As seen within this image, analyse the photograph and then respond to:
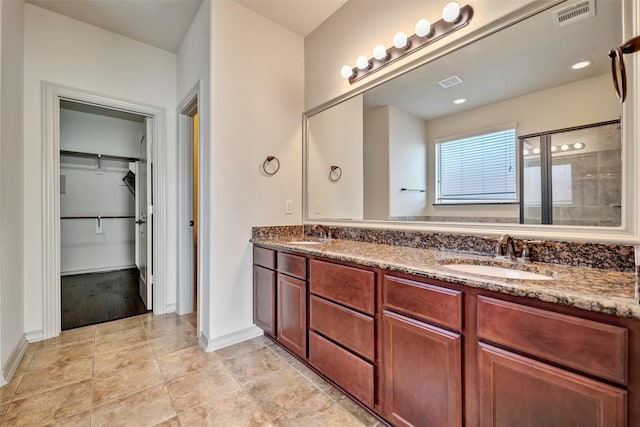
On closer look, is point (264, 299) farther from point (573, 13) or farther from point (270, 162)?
point (573, 13)

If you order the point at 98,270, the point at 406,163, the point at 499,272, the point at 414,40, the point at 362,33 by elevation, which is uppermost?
the point at 362,33

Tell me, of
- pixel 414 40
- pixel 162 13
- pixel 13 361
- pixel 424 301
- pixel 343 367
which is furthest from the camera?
pixel 162 13

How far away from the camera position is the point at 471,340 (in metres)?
0.99

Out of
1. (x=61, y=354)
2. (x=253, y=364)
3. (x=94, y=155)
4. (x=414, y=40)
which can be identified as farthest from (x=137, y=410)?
(x=94, y=155)

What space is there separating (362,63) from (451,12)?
0.66 metres

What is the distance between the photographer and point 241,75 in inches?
88.0

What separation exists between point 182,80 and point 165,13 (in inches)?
21.9

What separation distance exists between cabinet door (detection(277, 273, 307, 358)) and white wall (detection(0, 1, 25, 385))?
166cm

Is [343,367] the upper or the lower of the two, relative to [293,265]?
lower

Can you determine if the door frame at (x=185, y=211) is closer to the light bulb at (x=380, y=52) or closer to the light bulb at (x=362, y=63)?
the light bulb at (x=362, y=63)

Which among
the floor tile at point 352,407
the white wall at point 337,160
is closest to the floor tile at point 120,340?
the floor tile at point 352,407

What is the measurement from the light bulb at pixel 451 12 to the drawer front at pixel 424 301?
4.63 ft

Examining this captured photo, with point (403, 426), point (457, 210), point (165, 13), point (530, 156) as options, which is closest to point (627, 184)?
point (530, 156)

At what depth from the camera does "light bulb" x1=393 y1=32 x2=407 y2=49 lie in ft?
5.72
